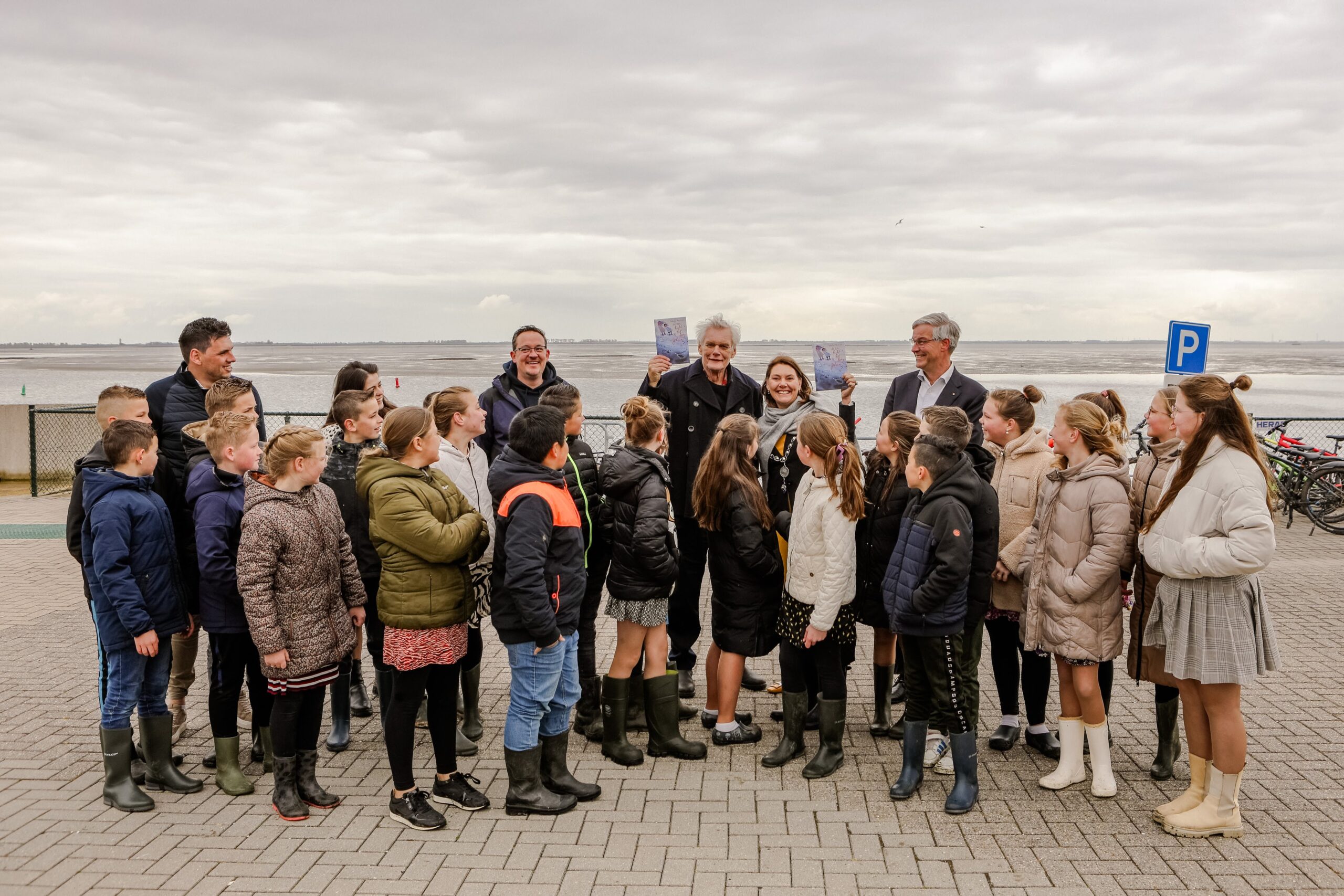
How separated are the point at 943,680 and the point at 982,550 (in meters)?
0.62

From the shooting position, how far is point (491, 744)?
4.92 meters

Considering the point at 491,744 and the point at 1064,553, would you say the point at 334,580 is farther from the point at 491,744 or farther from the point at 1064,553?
the point at 1064,553

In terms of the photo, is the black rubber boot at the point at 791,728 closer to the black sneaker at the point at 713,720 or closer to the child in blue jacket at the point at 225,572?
the black sneaker at the point at 713,720

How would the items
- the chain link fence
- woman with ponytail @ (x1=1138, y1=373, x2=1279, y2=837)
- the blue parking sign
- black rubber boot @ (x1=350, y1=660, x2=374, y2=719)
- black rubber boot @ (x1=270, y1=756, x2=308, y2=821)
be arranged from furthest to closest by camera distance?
the chain link fence
the blue parking sign
black rubber boot @ (x1=350, y1=660, x2=374, y2=719)
black rubber boot @ (x1=270, y1=756, x2=308, y2=821)
woman with ponytail @ (x1=1138, y1=373, x2=1279, y2=837)

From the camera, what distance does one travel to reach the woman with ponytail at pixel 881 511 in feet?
14.8

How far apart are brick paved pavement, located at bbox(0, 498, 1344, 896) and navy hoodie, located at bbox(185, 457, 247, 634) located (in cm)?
87

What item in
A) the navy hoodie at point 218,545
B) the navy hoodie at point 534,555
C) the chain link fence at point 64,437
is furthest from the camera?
the chain link fence at point 64,437

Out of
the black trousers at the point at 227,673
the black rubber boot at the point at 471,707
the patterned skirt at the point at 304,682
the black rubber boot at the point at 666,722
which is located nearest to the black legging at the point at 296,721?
the patterned skirt at the point at 304,682

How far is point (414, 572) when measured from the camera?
3.95 metres

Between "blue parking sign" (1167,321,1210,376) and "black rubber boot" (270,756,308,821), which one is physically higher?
"blue parking sign" (1167,321,1210,376)

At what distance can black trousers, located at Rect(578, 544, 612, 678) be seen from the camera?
4.84 m

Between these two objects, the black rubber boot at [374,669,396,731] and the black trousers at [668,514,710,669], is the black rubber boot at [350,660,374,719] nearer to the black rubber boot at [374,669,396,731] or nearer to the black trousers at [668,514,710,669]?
the black rubber boot at [374,669,396,731]

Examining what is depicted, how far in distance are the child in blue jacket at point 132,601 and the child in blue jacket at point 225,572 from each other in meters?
0.16

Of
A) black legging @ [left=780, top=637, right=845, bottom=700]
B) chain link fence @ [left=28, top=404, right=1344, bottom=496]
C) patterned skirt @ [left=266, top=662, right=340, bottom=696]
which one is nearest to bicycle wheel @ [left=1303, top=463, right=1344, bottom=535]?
chain link fence @ [left=28, top=404, right=1344, bottom=496]
